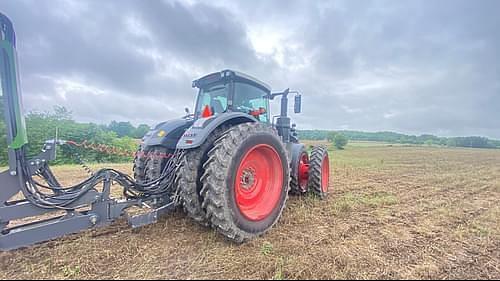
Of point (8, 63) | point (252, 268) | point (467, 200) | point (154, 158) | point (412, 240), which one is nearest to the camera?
point (8, 63)

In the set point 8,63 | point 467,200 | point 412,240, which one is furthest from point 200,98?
point 467,200

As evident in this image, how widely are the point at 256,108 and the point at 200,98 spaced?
1033mm

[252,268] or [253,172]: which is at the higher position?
[253,172]

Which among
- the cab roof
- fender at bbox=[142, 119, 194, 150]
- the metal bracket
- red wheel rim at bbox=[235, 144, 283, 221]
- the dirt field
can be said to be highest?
the cab roof

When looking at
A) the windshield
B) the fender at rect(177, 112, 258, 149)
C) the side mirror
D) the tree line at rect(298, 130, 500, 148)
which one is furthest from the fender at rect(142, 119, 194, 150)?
the tree line at rect(298, 130, 500, 148)

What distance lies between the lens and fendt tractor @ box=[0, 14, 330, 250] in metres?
2.21

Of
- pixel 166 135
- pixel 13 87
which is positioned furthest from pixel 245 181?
pixel 13 87

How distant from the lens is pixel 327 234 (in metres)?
3.17

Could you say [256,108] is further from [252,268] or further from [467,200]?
[467,200]

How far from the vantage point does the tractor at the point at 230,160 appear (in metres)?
2.62

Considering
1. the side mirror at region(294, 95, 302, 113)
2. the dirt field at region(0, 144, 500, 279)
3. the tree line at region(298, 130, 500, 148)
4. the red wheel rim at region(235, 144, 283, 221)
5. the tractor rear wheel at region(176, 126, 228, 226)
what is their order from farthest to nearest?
the tree line at region(298, 130, 500, 148)
the side mirror at region(294, 95, 302, 113)
the red wheel rim at region(235, 144, 283, 221)
the tractor rear wheel at region(176, 126, 228, 226)
the dirt field at region(0, 144, 500, 279)

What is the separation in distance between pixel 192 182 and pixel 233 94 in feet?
5.68

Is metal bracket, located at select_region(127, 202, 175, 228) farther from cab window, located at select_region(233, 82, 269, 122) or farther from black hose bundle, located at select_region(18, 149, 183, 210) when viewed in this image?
cab window, located at select_region(233, 82, 269, 122)

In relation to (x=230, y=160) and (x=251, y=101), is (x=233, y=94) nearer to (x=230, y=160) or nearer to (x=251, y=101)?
(x=251, y=101)
